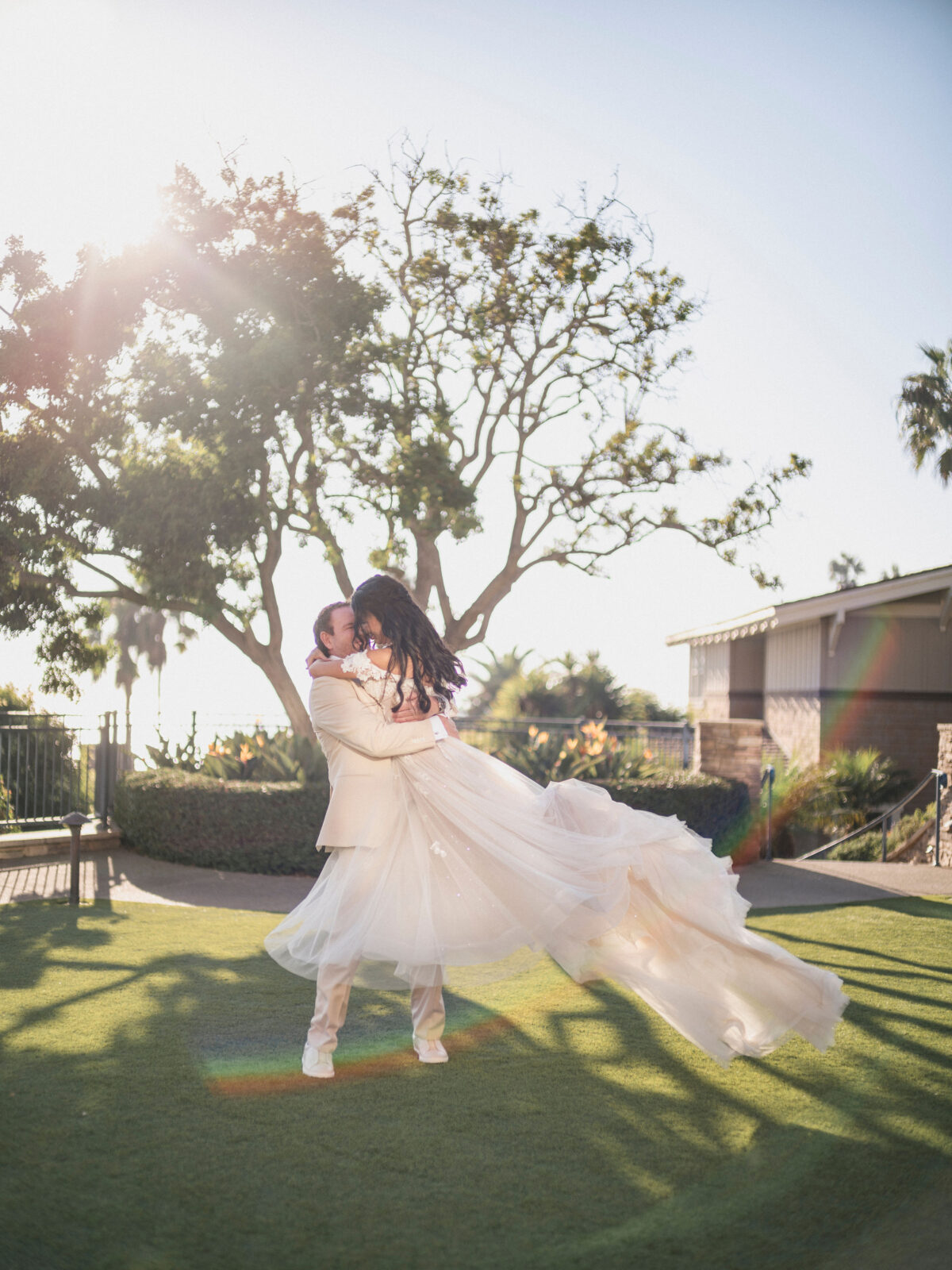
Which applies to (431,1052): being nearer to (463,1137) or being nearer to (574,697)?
(463,1137)

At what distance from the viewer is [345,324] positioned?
1509cm

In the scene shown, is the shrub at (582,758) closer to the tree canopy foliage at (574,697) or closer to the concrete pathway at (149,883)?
the concrete pathway at (149,883)

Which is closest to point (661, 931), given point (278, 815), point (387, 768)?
point (387, 768)

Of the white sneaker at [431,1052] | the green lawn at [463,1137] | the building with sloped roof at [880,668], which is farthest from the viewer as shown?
the building with sloped roof at [880,668]

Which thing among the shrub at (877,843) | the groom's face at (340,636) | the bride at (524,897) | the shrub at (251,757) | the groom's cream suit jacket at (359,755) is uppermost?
the groom's face at (340,636)

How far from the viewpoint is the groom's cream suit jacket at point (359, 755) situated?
4.57 meters

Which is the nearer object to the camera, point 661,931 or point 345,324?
point 661,931

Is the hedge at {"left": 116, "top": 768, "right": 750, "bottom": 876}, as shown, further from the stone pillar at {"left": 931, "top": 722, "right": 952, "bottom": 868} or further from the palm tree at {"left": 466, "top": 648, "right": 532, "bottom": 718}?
the palm tree at {"left": 466, "top": 648, "right": 532, "bottom": 718}

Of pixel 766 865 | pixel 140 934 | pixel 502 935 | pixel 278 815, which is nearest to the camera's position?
pixel 502 935

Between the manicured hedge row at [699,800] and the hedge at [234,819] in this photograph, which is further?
the manicured hedge row at [699,800]

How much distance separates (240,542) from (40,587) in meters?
3.02

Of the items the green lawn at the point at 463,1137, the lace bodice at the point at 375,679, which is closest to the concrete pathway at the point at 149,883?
the green lawn at the point at 463,1137

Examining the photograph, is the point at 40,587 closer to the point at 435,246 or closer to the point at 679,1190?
the point at 435,246

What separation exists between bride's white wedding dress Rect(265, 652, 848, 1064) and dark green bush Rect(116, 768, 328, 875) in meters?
6.81
